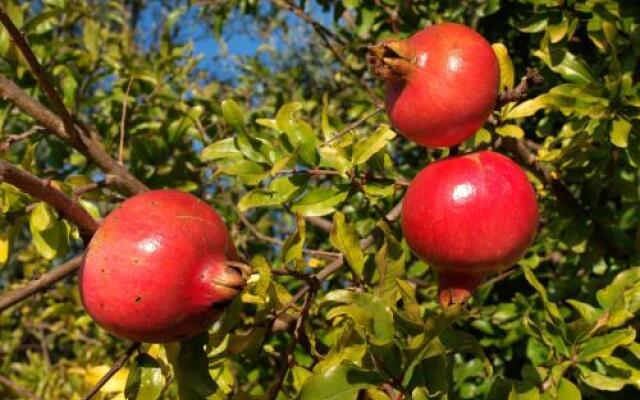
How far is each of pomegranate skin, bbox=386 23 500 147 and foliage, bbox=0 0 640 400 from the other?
15 cm

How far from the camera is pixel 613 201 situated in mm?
2148

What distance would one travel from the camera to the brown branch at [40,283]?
2.69 ft

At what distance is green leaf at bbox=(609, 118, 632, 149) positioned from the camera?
121cm

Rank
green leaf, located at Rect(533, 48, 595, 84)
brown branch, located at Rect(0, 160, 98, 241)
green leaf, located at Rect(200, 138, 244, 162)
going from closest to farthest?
brown branch, located at Rect(0, 160, 98, 241)
green leaf, located at Rect(200, 138, 244, 162)
green leaf, located at Rect(533, 48, 595, 84)

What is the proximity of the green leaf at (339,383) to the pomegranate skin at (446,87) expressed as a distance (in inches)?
12.0

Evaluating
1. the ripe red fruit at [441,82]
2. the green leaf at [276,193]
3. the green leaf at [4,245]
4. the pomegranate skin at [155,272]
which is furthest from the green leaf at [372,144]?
the green leaf at [4,245]

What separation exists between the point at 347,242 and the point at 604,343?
17.1 inches

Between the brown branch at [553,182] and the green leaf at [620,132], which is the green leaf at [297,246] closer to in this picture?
the brown branch at [553,182]

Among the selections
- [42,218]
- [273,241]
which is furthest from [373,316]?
[273,241]

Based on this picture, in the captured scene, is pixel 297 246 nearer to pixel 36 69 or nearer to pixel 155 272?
pixel 155 272

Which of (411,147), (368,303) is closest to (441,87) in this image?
(368,303)

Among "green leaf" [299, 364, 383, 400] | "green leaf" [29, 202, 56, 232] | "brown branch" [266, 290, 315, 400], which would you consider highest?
"green leaf" [29, 202, 56, 232]

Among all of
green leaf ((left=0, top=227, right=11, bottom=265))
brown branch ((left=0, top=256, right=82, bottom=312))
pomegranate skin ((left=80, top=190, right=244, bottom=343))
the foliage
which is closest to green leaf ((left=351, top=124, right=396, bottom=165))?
the foliage

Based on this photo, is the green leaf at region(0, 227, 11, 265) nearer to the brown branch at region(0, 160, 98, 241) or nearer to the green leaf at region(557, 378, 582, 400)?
the brown branch at region(0, 160, 98, 241)
